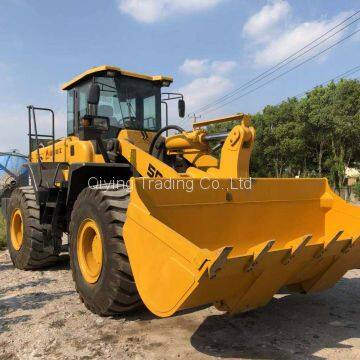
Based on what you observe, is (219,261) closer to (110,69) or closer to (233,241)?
(233,241)

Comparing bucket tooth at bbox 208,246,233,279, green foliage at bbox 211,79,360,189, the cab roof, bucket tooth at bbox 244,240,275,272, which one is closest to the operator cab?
the cab roof

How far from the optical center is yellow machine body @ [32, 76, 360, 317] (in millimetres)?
3197

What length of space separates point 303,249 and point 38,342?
7.92ft

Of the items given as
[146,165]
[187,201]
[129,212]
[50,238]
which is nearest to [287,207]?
[187,201]

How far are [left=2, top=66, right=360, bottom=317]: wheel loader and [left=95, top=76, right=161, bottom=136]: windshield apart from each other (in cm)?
2

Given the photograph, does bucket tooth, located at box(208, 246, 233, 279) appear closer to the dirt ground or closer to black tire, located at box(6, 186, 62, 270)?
the dirt ground

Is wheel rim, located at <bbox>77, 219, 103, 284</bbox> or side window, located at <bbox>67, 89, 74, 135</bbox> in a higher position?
side window, located at <bbox>67, 89, 74, 135</bbox>

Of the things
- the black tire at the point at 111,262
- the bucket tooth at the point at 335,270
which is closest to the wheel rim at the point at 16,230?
the black tire at the point at 111,262

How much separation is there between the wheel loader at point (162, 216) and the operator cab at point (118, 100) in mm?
16

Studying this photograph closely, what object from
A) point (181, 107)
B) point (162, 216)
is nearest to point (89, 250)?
point (162, 216)

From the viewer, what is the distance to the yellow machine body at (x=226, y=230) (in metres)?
3.20

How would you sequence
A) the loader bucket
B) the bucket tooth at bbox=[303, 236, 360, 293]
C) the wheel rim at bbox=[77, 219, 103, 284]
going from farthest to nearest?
the wheel rim at bbox=[77, 219, 103, 284] → the bucket tooth at bbox=[303, 236, 360, 293] → the loader bucket

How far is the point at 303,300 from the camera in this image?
501 centimetres

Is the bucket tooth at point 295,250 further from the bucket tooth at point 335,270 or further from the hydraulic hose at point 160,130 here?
the hydraulic hose at point 160,130
